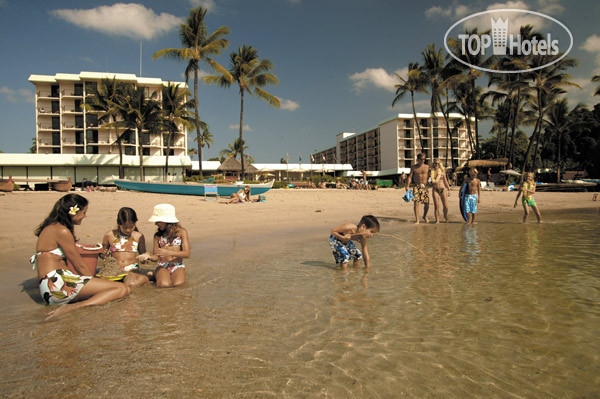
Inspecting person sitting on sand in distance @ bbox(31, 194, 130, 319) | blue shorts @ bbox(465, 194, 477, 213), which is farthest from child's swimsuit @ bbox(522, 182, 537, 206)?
person sitting on sand in distance @ bbox(31, 194, 130, 319)

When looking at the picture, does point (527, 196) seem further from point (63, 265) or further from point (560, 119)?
point (560, 119)

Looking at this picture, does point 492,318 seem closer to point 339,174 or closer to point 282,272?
point 282,272

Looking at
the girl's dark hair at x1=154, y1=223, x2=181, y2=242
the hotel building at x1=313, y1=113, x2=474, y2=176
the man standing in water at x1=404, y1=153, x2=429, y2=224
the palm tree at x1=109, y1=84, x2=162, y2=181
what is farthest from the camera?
Answer: the hotel building at x1=313, y1=113, x2=474, y2=176

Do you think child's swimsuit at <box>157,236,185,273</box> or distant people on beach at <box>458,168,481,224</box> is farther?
distant people on beach at <box>458,168,481,224</box>

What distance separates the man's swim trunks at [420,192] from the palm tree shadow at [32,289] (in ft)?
29.6

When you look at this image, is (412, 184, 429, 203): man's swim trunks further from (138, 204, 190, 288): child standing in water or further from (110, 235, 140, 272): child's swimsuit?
(110, 235, 140, 272): child's swimsuit

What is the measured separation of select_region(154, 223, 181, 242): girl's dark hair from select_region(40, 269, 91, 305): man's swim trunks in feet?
3.29

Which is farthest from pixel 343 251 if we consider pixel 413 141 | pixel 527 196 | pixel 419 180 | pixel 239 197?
pixel 413 141

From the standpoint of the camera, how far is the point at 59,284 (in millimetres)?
3504

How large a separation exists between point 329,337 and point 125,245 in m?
3.09

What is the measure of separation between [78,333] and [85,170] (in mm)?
44100

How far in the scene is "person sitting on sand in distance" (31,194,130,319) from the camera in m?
3.42

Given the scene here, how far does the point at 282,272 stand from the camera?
505 cm

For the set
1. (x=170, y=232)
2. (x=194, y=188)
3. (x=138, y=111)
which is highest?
(x=138, y=111)
